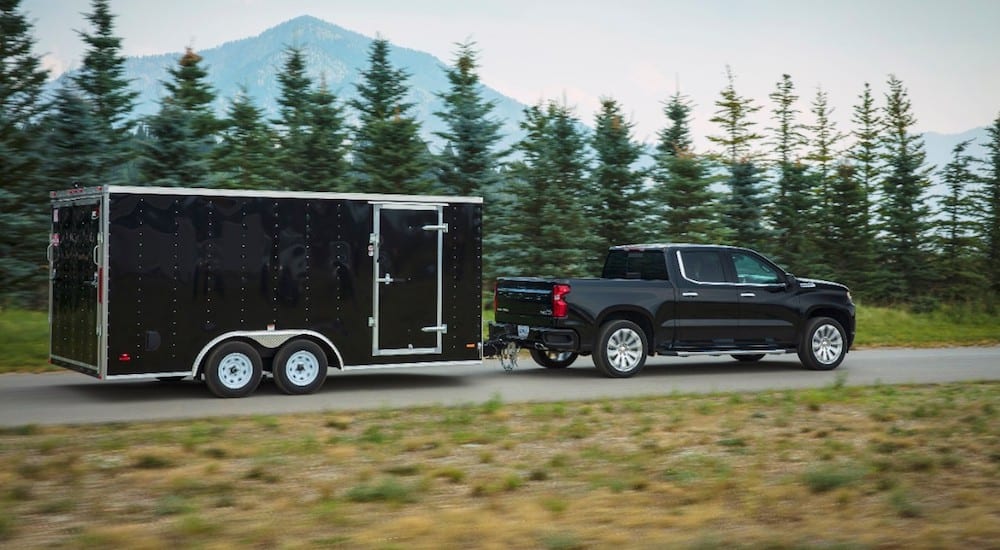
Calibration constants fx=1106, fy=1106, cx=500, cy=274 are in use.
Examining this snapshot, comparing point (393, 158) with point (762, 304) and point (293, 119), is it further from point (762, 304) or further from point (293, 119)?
point (762, 304)

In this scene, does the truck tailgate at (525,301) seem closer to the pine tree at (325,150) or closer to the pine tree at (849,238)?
the pine tree at (325,150)

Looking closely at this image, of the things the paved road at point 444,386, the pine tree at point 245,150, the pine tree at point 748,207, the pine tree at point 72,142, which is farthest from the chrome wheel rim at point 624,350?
the pine tree at point 748,207

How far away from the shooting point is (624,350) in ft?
53.7

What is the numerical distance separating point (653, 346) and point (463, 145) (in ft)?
41.9

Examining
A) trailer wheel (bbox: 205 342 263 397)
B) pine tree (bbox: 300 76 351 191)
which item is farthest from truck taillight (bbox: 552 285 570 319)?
pine tree (bbox: 300 76 351 191)

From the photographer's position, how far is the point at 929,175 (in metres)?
44.2

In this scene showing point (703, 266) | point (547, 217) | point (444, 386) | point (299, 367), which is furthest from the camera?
point (547, 217)

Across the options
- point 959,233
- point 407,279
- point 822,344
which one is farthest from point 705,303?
point 959,233

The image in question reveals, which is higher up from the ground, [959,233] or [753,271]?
[959,233]

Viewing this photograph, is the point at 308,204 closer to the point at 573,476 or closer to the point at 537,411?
the point at 537,411

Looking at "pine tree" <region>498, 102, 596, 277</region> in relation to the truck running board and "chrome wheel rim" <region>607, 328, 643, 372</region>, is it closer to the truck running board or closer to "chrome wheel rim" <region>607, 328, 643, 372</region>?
the truck running board

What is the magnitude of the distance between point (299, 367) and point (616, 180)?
58.7 ft

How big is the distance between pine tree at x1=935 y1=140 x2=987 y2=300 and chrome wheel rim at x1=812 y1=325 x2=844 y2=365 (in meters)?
24.7

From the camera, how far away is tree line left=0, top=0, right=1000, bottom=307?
73.8 ft
